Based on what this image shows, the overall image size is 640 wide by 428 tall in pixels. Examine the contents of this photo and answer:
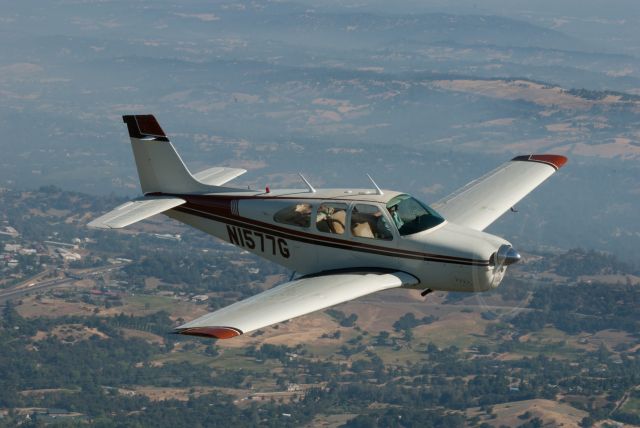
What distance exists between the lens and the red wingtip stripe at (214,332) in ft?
92.4

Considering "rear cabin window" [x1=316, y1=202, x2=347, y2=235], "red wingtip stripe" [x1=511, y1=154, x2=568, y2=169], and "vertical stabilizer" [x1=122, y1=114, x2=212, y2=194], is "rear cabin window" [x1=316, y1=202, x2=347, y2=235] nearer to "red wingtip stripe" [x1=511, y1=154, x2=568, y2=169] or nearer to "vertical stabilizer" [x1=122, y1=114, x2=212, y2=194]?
"vertical stabilizer" [x1=122, y1=114, x2=212, y2=194]

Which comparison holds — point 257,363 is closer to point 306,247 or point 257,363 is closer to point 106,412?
point 106,412

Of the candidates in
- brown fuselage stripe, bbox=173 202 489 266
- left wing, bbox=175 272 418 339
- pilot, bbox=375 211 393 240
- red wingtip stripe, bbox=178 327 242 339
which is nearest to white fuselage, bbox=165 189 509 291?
brown fuselage stripe, bbox=173 202 489 266

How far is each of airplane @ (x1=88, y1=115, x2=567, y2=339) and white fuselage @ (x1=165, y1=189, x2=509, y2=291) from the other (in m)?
0.03

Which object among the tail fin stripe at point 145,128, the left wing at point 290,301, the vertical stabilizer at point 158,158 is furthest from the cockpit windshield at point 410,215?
the tail fin stripe at point 145,128

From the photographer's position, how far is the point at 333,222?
117ft

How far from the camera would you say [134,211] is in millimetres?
39062

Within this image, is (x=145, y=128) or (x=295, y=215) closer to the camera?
(x=295, y=215)

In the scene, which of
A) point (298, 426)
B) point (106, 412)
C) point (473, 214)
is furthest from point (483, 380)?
point (473, 214)

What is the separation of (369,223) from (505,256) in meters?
4.61

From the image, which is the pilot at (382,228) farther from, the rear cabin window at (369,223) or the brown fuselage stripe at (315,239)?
the brown fuselage stripe at (315,239)

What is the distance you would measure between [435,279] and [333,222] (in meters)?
4.02

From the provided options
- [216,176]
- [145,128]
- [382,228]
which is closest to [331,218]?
[382,228]

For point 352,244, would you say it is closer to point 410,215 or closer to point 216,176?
point 410,215
